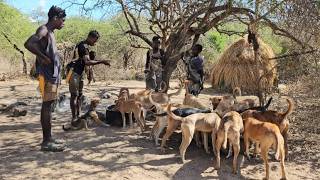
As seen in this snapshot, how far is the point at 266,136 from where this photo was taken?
6887 mm

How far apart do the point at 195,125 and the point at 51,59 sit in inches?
95.5

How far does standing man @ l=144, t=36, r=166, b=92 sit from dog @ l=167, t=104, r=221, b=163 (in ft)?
11.3

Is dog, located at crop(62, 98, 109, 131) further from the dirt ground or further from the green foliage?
the green foliage

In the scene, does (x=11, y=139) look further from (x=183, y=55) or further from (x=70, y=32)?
(x=70, y=32)

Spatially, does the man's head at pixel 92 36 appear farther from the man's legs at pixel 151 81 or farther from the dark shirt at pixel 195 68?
the man's legs at pixel 151 81

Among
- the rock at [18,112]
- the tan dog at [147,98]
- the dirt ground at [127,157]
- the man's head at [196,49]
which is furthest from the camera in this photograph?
the rock at [18,112]

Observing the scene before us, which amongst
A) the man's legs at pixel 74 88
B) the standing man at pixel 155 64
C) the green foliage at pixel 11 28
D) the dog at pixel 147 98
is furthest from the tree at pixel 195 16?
the green foliage at pixel 11 28

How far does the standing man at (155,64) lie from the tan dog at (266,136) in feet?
13.2

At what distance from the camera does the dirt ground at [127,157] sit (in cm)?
689

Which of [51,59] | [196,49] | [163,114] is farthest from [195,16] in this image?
[51,59]

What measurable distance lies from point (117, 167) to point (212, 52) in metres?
18.3

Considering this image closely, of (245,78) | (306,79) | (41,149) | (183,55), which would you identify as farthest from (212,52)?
(41,149)

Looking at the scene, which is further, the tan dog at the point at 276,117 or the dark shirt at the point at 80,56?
the dark shirt at the point at 80,56

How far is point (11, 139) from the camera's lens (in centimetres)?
851
